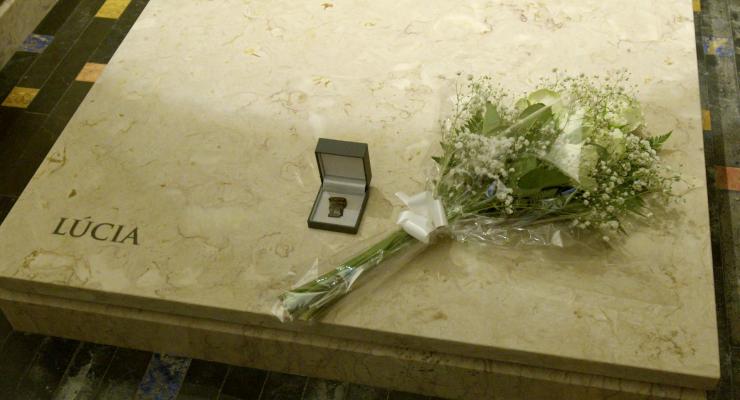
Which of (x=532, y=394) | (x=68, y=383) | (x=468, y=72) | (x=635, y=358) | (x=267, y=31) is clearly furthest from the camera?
(x=267, y=31)

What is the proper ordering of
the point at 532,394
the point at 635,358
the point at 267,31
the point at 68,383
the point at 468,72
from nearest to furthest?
the point at 635,358
the point at 532,394
the point at 68,383
the point at 468,72
the point at 267,31

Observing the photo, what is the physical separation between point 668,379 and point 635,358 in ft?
0.28

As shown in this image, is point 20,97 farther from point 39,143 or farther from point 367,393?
point 367,393

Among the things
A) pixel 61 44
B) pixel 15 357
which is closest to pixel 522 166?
pixel 15 357

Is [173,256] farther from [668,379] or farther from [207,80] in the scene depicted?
[668,379]

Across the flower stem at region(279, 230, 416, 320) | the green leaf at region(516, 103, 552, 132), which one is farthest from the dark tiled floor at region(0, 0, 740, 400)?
the green leaf at region(516, 103, 552, 132)

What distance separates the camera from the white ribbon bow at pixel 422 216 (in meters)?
1.76

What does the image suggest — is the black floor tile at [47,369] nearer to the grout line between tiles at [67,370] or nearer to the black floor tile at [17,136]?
the grout line between tiles at [67,370]

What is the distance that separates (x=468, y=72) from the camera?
220 centimetres

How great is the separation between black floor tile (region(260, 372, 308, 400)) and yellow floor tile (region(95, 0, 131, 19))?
174cm

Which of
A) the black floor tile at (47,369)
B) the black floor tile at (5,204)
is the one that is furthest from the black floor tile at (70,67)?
the black floor tile at (47,369)

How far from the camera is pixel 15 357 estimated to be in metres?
2.04

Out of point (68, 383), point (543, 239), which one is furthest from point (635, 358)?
point (68, 383)

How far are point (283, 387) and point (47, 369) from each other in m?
0.63
